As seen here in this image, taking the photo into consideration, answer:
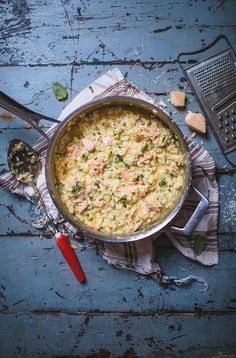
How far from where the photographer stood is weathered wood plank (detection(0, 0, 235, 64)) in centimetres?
285

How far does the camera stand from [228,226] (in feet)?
9.14

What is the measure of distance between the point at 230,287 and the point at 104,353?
94 cm

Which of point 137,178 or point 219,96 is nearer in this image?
point 137,178

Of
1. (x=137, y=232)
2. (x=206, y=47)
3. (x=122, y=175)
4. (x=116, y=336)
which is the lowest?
(x=116, y=336)

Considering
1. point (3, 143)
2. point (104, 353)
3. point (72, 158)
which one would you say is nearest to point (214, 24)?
point (72, 158)

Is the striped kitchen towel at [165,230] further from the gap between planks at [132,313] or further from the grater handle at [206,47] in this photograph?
the grater handle at [206,47]

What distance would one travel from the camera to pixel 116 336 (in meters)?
2.79

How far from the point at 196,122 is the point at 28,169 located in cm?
114

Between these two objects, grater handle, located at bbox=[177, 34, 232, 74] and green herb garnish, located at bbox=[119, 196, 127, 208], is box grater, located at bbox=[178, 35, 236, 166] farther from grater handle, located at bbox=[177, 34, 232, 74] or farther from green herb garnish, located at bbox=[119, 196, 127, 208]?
green herb garnish, located at bbox=[119, 196, 127, 208]

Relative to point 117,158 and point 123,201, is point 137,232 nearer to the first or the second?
point 123,201

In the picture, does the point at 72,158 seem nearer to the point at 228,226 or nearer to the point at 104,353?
the point at 228,226

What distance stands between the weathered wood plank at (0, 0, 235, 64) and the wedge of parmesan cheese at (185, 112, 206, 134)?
431 millimetres

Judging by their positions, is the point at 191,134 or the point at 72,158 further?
the point at 191,134

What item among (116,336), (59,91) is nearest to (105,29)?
(59,91)
